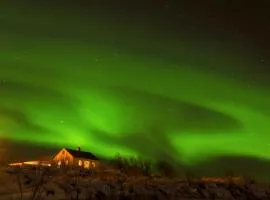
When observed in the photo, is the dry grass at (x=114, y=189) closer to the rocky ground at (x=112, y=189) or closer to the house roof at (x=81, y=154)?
the rocky ground at (x=112, y=189)

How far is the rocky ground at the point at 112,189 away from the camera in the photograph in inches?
760

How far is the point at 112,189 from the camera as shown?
72.3ft

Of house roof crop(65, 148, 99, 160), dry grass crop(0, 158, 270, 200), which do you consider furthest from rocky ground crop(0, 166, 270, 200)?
house roof crop(65, 148, 99, 160)

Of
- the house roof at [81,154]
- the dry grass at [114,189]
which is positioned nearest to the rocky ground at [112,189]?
the dry grass at [114,189]

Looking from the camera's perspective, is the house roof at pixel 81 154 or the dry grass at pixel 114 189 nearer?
the dry grass at pixel 114 189

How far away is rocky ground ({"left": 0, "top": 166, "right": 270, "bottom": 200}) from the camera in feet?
63.3

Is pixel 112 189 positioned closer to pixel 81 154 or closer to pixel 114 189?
pixel 114 189

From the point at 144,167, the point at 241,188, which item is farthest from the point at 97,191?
the point at 144,167

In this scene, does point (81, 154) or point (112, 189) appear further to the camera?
point (81, 154)

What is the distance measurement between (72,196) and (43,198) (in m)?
1.32

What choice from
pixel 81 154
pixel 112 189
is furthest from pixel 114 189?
pixel 81 154

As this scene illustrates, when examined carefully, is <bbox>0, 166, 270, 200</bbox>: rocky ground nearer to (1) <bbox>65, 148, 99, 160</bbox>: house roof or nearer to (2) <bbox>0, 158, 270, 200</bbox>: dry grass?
(2) <bbox>0, 158, 270, 200</bbox>: dry grass

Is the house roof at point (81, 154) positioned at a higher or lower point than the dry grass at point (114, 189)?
higher

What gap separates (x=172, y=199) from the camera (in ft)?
68.1
